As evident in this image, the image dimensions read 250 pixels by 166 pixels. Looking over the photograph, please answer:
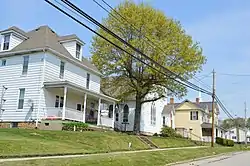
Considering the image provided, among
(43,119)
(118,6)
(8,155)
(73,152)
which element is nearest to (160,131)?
(118,6)

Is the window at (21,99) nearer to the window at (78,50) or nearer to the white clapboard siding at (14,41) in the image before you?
the white clapboard siding at (14,41)

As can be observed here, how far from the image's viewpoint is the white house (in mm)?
27203

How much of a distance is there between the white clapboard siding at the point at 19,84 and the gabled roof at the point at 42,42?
84 centimetres

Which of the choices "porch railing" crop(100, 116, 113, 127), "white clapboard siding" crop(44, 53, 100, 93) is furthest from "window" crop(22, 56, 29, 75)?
"porch railing" crop(100, 116, 113, 127)

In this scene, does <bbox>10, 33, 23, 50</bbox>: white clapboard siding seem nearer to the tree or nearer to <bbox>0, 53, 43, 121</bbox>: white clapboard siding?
<bbox>0, 53, 43, 121</bbox>: white clapboard siding

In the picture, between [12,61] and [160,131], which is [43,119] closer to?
[12,61]

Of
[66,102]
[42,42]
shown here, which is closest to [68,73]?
[66,102]

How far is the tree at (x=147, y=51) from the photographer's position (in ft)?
109

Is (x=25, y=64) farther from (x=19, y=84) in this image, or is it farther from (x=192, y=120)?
(x=192, y=120)

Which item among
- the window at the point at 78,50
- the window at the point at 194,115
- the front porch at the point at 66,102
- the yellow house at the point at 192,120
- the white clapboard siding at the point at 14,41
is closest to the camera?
the front porch at the point at 66,102

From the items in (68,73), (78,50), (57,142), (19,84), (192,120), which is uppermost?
(78,50)

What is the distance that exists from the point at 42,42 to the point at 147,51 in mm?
10462

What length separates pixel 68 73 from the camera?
100.0 ft

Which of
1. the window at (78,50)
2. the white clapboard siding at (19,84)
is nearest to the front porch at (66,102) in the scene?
the white clapboard siding at (19,84)
